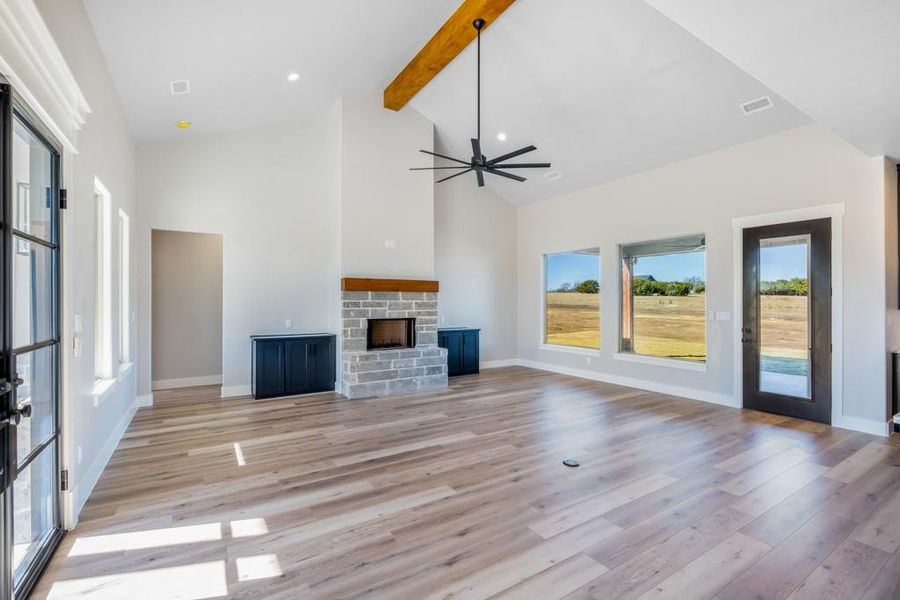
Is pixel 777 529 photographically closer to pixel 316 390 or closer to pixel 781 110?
pixel 781 110

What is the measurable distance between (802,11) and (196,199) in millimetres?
6383

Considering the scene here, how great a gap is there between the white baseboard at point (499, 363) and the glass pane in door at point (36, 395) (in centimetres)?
645

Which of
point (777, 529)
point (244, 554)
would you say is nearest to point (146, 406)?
point (244, 554)

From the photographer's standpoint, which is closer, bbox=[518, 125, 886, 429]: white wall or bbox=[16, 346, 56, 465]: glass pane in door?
bbox=[16, 346, 56, 465]: glass pane in door

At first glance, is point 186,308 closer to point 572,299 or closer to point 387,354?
point 387,354

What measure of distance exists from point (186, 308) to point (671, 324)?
7230 millimetres

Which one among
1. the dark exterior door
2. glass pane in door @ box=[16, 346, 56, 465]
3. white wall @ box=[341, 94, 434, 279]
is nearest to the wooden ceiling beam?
white wall @ box=[341, 94, 434, 279]

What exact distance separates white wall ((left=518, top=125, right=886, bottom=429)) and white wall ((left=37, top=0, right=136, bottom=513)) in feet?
20.7

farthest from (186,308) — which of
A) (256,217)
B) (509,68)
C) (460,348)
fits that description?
(509,68)

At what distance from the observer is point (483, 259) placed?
27.9 ft

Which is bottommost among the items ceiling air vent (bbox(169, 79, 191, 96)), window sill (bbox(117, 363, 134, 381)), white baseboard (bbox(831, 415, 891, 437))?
white baseboard (bbox(831, 415, 891, 437))

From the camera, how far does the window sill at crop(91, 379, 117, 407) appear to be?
3.38 m

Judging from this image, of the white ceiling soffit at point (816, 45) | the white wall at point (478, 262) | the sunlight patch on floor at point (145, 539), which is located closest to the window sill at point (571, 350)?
the white wall at point (478, 262)

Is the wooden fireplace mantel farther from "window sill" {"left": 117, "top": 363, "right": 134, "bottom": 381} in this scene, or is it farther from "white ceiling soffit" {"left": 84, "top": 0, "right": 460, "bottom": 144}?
"window sill" {"left": 117, "top": 363, "right": 134, "bottom": 381}
